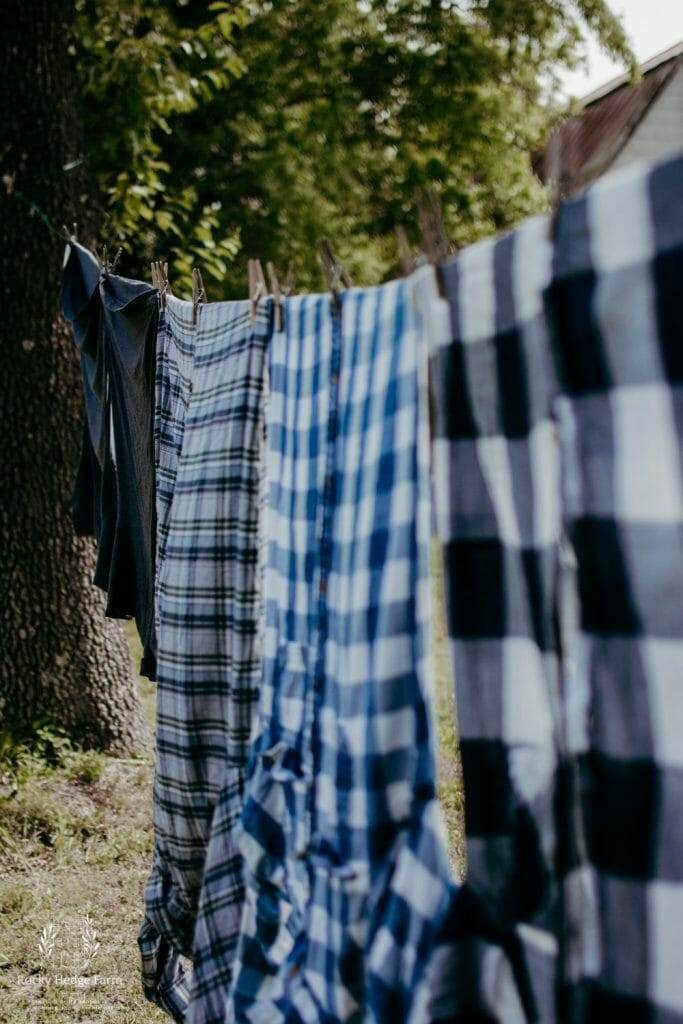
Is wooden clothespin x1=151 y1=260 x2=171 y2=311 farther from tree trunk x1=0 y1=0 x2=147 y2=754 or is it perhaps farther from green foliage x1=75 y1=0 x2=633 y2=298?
green foliage x1=75 y1=0 x2=633 y2=298

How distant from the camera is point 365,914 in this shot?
1377 mm

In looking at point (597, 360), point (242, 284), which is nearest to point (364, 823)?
point (597, 360)

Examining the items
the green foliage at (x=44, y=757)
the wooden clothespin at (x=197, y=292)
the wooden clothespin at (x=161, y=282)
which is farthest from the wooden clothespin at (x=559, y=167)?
the green foliage at (x=44, y=757)

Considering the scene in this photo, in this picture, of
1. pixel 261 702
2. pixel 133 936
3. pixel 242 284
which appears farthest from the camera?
pixel 242 284

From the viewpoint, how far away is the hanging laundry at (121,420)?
2408 mm

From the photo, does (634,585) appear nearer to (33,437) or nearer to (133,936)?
(133,936)

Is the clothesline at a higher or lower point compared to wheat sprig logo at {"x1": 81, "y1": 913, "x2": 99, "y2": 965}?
higher

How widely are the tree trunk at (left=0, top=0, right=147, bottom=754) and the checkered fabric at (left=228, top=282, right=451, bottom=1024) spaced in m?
2.50

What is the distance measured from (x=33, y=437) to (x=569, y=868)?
3.20 metres

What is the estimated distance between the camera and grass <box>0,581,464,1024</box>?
2.70 m

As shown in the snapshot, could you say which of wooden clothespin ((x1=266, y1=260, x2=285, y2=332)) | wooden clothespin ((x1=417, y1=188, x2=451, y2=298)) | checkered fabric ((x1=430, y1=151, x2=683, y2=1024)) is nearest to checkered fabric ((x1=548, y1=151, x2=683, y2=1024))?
checkered fabric ((x1=430, y1=151, x2=683, y2=1024))

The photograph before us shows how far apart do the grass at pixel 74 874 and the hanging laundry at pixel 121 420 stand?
3.35 feet

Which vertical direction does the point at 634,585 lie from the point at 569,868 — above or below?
above

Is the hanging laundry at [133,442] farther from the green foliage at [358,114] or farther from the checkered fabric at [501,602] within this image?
the green foliage at [358,114]
